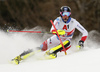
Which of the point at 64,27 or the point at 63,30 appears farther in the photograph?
the point at 64,27

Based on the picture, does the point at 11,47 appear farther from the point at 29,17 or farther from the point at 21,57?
the point at 29,17

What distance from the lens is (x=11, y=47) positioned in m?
3.35

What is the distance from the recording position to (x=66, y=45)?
9.59 ft

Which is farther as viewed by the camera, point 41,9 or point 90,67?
point 41,9

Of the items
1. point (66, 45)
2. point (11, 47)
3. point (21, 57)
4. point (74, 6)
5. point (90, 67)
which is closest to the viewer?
point (90, 67)

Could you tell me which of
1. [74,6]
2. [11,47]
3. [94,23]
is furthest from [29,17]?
[11,47]

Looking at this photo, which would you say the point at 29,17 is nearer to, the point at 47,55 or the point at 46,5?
the point at 46,5

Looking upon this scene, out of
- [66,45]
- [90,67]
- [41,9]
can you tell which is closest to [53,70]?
[90,67]

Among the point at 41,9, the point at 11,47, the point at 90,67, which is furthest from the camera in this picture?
the point at 41,9

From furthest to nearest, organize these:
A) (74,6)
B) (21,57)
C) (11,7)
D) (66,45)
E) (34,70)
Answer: (11,7)
(74,6)
(66,45)
(21,57)
(34,70)

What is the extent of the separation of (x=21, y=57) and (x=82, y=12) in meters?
10.0

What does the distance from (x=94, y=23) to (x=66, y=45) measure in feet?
32.4

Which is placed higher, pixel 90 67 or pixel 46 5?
pixel 46 5

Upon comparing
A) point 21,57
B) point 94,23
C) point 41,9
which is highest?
point 41,9
